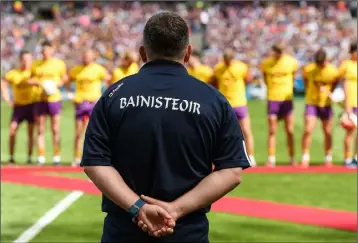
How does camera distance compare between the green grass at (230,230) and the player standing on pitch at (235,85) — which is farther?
the player standing on pitch at (235,85)

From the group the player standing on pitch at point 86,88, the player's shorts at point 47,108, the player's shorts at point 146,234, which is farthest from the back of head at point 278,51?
the player's shorts at point 146,234

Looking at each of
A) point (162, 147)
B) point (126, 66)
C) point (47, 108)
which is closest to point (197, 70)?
point (126, 66)

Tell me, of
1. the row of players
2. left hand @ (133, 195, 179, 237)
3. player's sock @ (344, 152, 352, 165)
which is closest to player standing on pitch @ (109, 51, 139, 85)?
the row of players

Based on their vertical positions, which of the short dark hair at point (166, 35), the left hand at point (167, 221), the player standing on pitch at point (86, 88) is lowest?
the player standing on pitch at point (86, 88)

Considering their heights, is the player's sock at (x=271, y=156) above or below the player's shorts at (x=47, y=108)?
below

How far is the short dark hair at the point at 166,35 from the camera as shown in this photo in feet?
11.8

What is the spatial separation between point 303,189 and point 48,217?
13.8 ft

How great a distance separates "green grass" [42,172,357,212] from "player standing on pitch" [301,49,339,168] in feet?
3.88

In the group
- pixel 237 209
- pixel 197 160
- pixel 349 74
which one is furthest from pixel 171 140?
pixel 349 74

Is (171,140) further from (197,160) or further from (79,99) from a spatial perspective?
(79,99)

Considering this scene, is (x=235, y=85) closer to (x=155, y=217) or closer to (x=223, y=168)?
(x=223, y=168)

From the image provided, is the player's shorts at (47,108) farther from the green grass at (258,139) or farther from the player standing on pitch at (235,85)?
the player standing on pitch at (235,85)

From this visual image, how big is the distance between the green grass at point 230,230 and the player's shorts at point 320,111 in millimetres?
5139

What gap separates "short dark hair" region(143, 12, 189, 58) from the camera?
11.8 feet
